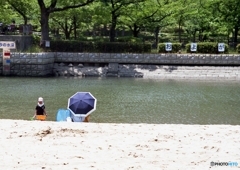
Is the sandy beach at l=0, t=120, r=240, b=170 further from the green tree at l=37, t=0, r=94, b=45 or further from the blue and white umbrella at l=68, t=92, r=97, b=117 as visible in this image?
the green tree at l=37, t=0, r=94, b=45

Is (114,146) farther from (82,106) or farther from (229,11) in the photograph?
(229,11)

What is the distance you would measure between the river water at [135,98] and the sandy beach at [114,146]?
330cm

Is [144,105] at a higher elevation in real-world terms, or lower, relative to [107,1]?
lower

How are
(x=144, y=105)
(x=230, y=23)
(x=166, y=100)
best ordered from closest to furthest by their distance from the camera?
(x=144, y=105), (x=166, y=100), (x=230, y=23)

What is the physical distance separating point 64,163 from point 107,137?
187cm

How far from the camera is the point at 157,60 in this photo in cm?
2661

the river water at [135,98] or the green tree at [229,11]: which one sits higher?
the green tree at [229,11]

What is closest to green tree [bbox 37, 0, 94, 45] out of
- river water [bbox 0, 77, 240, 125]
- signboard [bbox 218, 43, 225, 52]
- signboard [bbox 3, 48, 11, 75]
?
signboard [bbox 3, 48, 11, 75]

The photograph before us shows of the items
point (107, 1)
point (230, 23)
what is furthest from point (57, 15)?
point (230, 23)

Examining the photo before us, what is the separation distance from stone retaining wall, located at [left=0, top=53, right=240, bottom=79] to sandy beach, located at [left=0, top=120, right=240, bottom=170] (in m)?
15.8

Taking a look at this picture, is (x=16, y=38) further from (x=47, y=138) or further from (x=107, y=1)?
(x=47, y=138)

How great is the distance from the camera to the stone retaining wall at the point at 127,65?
84.2 feet

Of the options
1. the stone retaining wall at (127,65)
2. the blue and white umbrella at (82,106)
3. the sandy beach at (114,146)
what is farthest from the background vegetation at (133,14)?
the sandy beach at (114,146)

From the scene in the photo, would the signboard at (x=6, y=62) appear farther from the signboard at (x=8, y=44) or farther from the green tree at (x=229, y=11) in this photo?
the green tree at (x=229, y=11)
